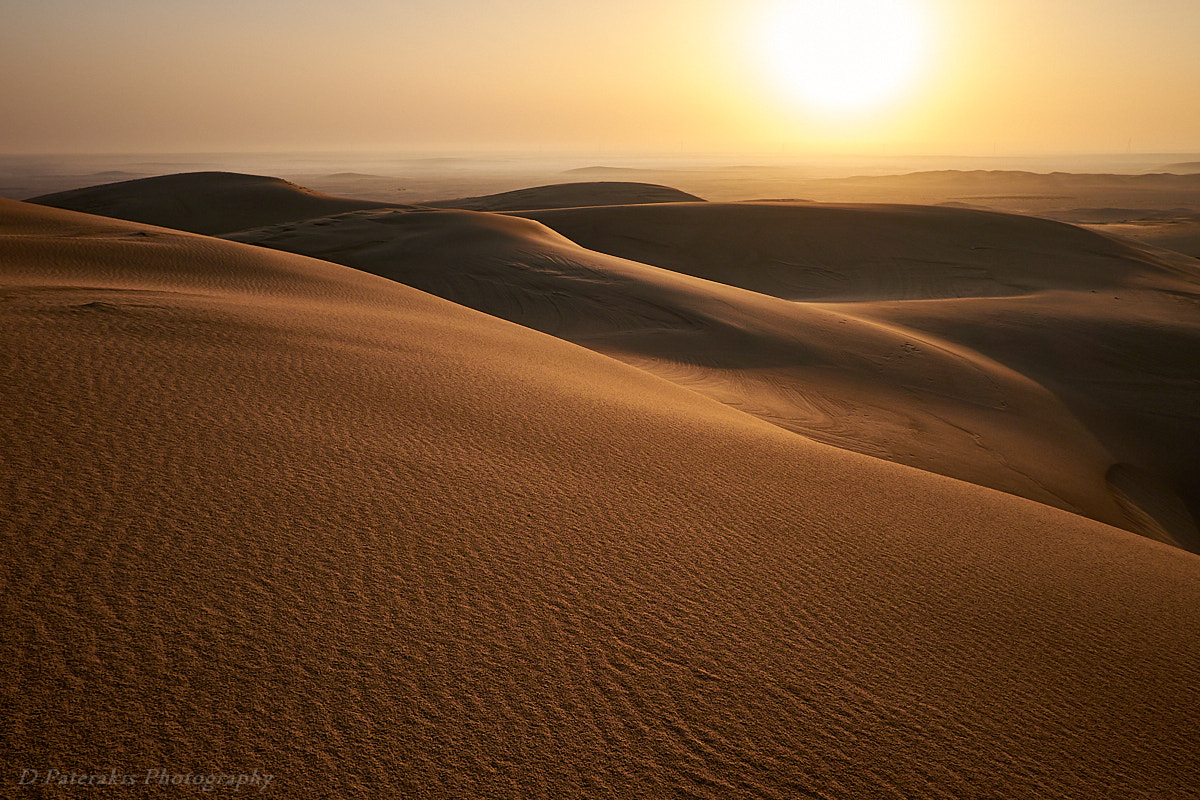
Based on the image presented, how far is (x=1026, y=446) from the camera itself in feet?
21.8

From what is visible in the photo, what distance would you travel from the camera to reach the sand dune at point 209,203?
917 inches

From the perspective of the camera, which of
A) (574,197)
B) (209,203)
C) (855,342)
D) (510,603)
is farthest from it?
(574,197)

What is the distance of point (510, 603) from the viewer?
5.88 feet

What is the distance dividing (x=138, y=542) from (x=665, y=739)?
4.47 feet

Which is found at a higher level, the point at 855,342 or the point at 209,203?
the point at 209,203

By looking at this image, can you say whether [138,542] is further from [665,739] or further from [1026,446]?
[1026,446]

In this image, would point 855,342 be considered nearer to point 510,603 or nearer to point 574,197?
point 510,603

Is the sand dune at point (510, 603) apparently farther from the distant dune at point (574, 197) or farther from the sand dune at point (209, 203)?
the distant dune at point (574, 197)

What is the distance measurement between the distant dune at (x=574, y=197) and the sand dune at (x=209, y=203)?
29.1 feet

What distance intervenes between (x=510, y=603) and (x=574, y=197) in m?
36.8

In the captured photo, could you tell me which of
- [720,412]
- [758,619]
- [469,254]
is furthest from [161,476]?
[469,254]

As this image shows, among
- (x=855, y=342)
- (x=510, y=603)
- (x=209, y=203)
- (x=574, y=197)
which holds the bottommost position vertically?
(x=855, y=342)

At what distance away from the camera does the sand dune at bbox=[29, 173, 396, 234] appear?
23.3 m

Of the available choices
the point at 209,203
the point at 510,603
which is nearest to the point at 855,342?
the point at 510,603
